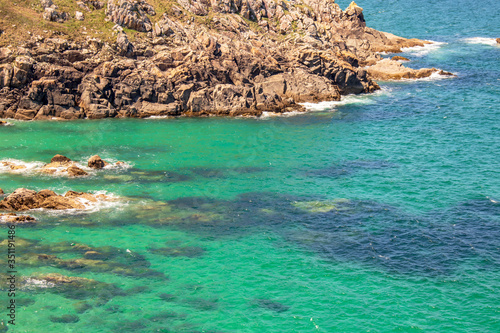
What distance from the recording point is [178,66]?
9788cm

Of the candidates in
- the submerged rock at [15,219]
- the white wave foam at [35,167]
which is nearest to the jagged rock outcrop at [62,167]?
the white wave foam at [35,167]

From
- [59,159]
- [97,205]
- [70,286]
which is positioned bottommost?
[70,286]

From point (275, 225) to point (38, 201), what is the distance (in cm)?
2752

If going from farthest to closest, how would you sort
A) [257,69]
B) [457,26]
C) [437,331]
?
[457,26], [257,69], [437,331]

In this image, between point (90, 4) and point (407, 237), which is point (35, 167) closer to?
point (407, 237)

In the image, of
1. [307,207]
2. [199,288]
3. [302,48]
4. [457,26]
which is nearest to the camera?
[199,288]

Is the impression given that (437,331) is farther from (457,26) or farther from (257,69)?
(457,26)

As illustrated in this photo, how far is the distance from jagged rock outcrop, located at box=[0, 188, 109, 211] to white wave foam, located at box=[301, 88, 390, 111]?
186 feet

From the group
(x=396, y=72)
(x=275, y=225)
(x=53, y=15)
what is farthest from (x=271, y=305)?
(x=396, y=72)

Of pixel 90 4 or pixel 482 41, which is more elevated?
pixel 482 41

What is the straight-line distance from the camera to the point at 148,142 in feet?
271

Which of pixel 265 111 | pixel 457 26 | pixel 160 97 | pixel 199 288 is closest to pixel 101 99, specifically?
pixel 160 97

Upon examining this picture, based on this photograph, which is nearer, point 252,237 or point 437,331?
point 437,331

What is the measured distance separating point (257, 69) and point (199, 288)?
219 ft
